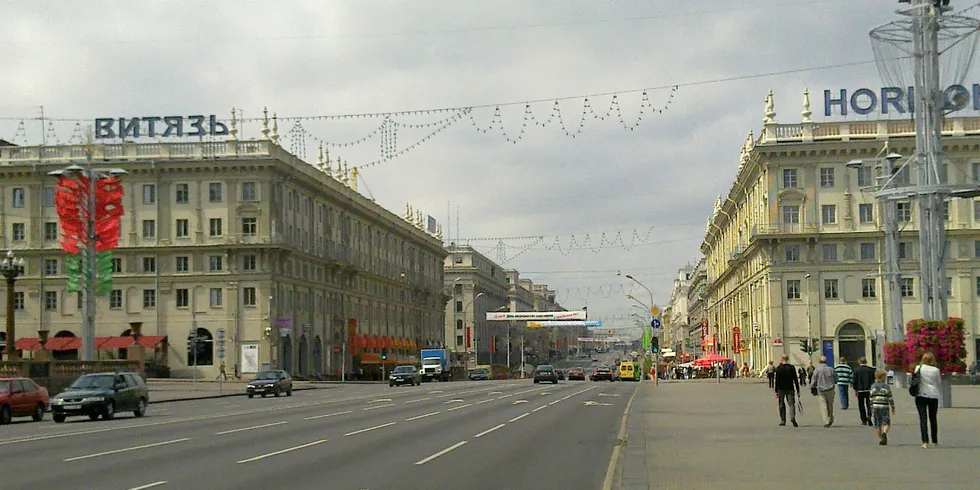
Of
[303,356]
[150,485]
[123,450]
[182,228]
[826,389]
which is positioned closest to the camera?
[150,485]

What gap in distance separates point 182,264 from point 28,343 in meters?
12.6

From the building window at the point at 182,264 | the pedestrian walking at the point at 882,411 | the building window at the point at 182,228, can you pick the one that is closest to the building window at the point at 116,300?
the building window at the point at 182,264

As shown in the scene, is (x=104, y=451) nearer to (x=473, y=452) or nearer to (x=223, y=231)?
(x=473, y=452)

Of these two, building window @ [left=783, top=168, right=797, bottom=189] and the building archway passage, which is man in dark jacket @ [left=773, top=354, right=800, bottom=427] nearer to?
building window @ [left=783, top=168, right=797, bottom=189]

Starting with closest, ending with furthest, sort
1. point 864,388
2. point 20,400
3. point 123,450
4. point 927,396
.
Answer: point 927,396 → point 123,450 → point 864,388 → point 20,400

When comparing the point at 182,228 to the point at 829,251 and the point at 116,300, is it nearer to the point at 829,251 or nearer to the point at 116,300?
the point at 116,300

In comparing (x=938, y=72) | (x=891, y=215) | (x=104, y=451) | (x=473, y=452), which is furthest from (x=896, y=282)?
(x=104, y=451)

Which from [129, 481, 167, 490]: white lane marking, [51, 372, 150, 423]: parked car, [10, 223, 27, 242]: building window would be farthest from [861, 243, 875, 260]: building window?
[129, 481, 167, 490]: white lane marking

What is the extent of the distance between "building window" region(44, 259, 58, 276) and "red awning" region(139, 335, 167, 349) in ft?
29.3

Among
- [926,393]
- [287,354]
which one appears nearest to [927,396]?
[926,393]

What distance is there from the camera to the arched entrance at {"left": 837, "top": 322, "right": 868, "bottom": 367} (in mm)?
81938

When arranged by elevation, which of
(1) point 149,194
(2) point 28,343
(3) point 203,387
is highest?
(1) point 149,194

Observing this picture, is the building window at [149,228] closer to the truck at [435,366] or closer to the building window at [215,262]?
the building window at [215,262]

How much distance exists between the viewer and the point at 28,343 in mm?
81938
